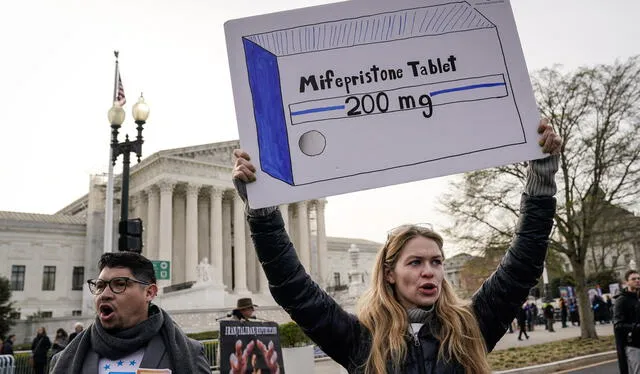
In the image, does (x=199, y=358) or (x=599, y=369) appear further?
(x=599, y=369)

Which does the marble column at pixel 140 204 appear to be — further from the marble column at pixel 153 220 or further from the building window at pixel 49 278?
the building window at pixel 49 278

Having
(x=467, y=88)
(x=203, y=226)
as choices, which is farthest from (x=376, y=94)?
(x=203, y=226)

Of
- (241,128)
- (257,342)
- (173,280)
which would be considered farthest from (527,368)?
(173,280)

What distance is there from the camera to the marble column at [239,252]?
54891mm

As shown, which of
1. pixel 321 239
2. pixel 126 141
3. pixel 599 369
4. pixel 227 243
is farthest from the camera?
pixel 321 239

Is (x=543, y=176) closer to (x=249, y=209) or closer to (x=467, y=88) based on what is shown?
(x=467, y=88)

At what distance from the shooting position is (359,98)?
103 inches

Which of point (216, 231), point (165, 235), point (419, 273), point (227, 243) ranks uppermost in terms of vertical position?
point (216, 231)

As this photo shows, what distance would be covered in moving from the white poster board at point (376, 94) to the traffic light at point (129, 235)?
26.8 feet

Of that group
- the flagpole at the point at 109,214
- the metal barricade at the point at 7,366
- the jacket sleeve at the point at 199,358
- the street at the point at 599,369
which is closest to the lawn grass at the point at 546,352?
the street at the point at 599,369

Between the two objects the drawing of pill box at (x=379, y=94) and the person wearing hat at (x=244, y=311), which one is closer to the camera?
the drawing of pill box at (x=379, y=94)

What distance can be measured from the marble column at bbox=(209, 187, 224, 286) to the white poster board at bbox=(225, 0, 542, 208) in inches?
2075

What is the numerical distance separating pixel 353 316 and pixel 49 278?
208 feet

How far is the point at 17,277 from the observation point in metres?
56.6
